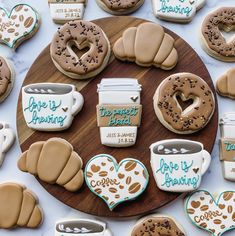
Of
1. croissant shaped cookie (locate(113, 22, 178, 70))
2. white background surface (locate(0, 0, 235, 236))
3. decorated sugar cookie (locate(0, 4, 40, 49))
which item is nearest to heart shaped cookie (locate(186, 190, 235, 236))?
white background surface (locate(0, 0, 235, 236))

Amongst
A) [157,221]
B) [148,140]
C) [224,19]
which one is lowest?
[157,221]

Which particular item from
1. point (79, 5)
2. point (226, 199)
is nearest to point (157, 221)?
point (226, 199)

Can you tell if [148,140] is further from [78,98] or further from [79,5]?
[79,5]

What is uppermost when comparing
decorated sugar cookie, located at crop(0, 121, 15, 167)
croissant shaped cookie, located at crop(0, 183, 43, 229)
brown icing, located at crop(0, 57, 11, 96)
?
brown icing, located at crop(0, 57, 11, 96)

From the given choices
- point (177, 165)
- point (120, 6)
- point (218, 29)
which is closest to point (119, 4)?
point (120, 6)

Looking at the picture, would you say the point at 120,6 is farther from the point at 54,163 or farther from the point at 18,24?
the point at 54,163

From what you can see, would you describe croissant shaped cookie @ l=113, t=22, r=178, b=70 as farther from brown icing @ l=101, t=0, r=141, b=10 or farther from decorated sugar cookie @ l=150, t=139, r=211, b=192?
decorated sugar cookie @ l=150, t=139, r=211, b=192

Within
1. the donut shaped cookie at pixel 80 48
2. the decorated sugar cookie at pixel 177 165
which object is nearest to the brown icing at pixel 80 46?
the donut shaped cookie at pixel 80 48
